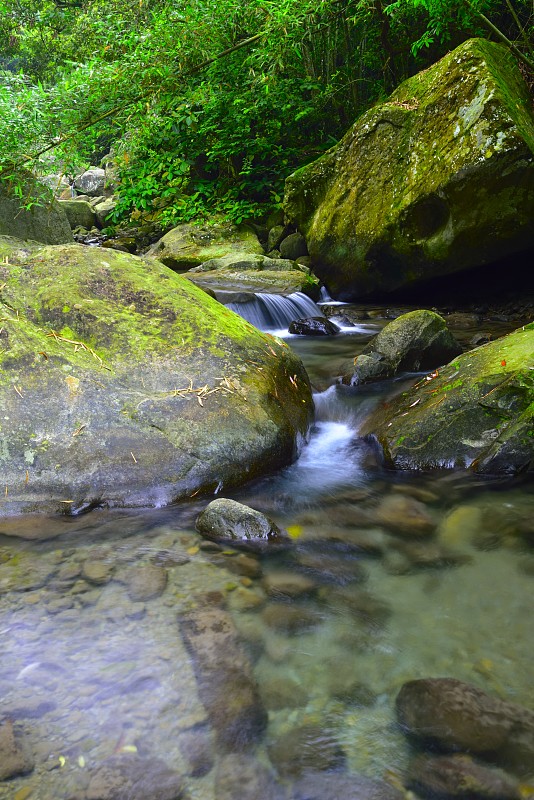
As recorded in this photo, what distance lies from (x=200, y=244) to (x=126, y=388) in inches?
380

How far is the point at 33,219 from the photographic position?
27.6ft

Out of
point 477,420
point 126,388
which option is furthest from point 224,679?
point 477,420

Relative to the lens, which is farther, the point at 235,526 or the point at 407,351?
the point at 407,351

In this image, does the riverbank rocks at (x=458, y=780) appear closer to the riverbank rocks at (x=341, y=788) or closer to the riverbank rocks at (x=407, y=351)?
the riverbank rocks at (x=341, y=788)

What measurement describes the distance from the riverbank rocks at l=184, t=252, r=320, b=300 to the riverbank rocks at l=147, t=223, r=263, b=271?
49cm

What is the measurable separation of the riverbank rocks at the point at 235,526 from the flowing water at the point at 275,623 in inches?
3.4

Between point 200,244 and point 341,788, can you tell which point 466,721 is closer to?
point 341,788

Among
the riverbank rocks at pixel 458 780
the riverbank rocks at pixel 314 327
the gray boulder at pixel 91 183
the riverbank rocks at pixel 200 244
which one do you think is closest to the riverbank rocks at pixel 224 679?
the riverbank rocks at pixel 458 780

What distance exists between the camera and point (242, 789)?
1603mm

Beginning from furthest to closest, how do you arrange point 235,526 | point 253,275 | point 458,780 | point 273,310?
point 253,275 < point 273,310 < point 235,526 < point 458,780

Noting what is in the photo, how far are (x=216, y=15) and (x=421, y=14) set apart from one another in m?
4.77

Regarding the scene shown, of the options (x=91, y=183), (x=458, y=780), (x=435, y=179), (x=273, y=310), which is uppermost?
(x=91, y=183)

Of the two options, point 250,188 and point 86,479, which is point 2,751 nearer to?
point 86,479

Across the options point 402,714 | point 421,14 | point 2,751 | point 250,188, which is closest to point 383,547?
point 402,714
